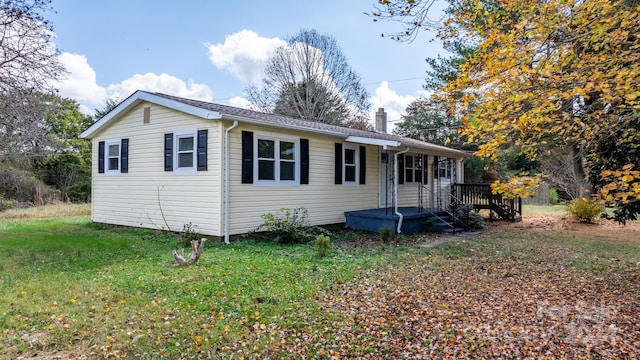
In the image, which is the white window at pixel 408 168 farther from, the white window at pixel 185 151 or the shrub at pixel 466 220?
the white window at pixel 185 151

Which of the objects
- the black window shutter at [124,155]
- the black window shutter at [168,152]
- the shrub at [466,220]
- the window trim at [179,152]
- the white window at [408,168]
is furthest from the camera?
the white window at [408,168]

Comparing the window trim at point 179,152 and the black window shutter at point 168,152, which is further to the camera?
the black window shutter at point 168,152

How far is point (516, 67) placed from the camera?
4125 mm

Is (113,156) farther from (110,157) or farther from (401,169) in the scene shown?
(401,169)

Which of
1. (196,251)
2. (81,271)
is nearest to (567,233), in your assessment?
(196,251)

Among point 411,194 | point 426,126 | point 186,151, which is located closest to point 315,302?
point 186,151

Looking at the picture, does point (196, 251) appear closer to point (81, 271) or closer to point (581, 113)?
point (81, 271)

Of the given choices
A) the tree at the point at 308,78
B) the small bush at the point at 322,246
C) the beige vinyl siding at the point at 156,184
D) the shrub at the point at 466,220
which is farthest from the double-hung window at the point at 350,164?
the tree at the point at 308,78

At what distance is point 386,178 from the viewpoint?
12312mm

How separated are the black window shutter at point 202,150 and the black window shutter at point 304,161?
97.0 inches

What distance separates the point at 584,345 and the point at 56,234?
1075 centimetres

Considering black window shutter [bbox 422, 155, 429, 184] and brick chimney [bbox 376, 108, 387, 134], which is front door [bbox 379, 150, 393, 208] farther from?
brick chimney [bbox 376, 108, 387, 134]

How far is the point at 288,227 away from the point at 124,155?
5336mm

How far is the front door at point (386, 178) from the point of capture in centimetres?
1218
